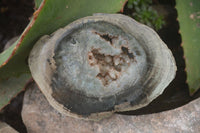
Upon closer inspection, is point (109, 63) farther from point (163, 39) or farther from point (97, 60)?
point (163, 39)

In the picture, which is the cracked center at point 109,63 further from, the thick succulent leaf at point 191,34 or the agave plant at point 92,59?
the thick succulent leaf at point 191,34

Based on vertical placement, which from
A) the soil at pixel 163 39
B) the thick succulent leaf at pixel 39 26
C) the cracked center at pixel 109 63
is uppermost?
the thick succulent leaf at pixel 39 26

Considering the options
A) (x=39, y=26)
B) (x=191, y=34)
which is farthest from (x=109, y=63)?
(x=191, y=34)

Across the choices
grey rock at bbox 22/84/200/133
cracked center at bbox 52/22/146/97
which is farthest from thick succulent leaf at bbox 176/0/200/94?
cracked center at bbox 52/22/146/97

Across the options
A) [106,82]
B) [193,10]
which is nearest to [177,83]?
[193,10]

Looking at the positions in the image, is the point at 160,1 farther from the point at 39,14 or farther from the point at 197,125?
the point at 39,14

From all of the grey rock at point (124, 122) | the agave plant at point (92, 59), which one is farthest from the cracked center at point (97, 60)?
the grey rock at point (124, 122)
